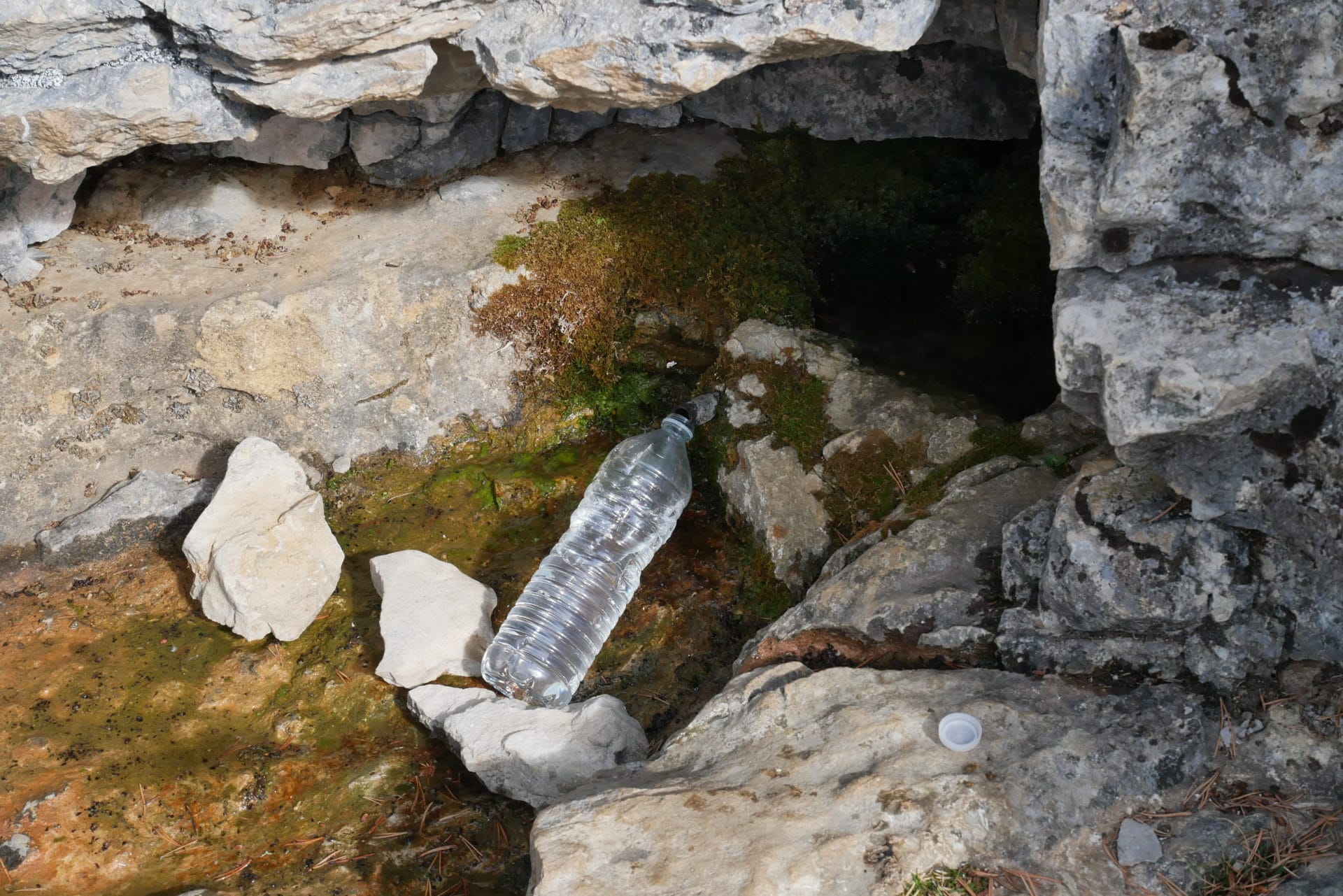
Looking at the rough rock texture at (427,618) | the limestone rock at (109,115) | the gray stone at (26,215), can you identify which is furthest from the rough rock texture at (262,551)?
the gray stone at (26,215)

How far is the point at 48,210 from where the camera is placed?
7.23m

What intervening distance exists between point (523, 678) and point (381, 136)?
13.7 feet

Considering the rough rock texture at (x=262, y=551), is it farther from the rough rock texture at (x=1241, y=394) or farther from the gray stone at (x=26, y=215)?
the rough rock texture at (x=1241, y=394)

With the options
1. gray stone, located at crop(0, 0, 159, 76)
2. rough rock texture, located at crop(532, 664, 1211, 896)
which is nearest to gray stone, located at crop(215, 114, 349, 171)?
gray stone, located at crop(0, 0, 159, 76)

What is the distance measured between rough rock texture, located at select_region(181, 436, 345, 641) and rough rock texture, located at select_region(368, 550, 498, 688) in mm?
396

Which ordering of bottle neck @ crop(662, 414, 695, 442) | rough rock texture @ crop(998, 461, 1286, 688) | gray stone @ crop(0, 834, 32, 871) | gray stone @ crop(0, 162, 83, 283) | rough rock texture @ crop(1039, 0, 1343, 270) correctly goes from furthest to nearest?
gray stone @ crop(0, 162, 83, 283)
bottle neck @ crop(662, 414, 695, 442)
gray stone @ crop(0, 834, 32, 871)
rough rock texture @ crop(998, 461, 1286, 688)
rough rock texture @ crop(1039, 0, 1343, 270)

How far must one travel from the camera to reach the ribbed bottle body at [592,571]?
233 inches

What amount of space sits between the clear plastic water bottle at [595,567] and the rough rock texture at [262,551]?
1277mm

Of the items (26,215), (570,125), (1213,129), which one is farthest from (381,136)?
(1213,129)

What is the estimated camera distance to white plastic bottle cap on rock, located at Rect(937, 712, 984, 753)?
13.9ft

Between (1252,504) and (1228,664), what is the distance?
26.6 inches

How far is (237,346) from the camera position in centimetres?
688

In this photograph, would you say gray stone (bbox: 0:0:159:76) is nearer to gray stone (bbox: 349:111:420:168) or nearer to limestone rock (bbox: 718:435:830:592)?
gray stone (bbox: 349:111:420:168)

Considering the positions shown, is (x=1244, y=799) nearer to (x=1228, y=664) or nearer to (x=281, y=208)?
(x=1228, y=664)
